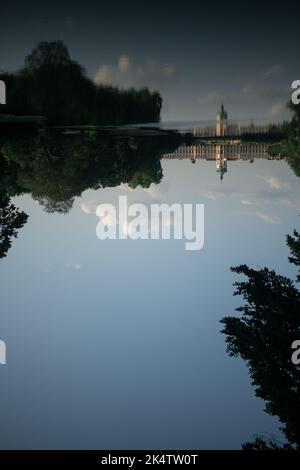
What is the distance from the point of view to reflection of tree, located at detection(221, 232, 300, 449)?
65.7ft

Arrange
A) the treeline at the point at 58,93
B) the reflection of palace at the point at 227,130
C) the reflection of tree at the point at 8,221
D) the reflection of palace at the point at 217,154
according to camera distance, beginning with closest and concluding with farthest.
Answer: the reflection of tree at the point at 8,221
the treeline at the point at 58,93
the reflection of palace at the point at 227,130
the reflection of palace at the point at 217,154

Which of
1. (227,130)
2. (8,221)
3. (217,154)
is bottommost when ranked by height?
(8,221)

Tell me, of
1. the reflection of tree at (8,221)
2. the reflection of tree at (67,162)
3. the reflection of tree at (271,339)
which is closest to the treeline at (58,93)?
the reflection of tree at (67,162)

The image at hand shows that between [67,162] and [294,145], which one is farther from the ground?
[294,145]

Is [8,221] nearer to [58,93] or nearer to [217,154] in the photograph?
[58,93]

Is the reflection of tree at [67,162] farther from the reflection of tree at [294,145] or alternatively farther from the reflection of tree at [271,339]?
the reflection of tree at [271,339]

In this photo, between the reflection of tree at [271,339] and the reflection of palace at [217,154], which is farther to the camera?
the reflection of palace at [217,154]

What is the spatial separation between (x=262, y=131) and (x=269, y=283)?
35401 mm

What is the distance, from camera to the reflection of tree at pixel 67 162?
35844mm

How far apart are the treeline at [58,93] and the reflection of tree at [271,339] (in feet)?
79.6

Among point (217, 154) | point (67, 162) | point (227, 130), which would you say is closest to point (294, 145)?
point (227, 130)

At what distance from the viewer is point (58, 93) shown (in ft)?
142

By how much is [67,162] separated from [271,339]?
22023 millimetres
